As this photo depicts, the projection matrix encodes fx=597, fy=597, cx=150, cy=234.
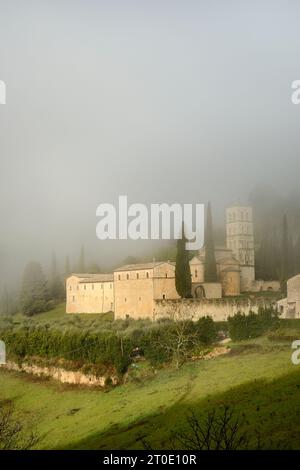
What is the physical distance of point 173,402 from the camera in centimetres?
1446

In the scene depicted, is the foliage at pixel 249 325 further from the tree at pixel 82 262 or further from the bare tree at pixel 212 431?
the tree at pixel 82 262

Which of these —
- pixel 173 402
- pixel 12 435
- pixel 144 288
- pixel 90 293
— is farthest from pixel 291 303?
pixel 12 435

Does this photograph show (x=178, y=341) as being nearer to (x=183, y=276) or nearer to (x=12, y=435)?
(x=12, y=435)

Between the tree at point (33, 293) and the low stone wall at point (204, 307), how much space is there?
13709 millimetres

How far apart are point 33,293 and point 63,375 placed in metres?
18.5

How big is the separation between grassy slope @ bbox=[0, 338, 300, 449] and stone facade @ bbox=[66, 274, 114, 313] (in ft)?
42.4

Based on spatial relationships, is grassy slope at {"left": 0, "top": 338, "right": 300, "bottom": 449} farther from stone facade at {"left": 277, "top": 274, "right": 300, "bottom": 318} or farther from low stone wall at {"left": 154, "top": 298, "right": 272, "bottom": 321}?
stone facade at {"left": 277, "top": 274, "right": 300, "bottom": 318}

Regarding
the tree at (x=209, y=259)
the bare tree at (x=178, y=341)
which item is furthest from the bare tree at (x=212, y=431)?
the tree at (x=209, y=259)

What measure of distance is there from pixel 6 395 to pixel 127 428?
8.86 meters

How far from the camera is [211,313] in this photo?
26.1m

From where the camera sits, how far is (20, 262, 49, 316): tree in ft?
130
